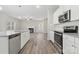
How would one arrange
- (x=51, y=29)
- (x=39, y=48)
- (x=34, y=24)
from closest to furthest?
(x=39, y=48), (x=51, y=29), (x=34, y=24)

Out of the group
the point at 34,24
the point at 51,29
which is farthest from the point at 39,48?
the point at 34,24

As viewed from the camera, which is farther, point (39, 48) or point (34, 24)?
point (34, 24)

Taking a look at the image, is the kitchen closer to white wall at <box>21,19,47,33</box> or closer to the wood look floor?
white wall at <box>21,19,47,33</box>

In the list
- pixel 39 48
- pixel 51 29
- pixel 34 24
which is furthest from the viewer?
pixel 34 24

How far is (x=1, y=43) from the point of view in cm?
223

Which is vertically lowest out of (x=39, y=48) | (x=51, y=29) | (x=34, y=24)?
(x=39, y=48)

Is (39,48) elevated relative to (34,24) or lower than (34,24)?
lower

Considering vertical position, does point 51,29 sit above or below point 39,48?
above

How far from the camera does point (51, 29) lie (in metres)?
6.91

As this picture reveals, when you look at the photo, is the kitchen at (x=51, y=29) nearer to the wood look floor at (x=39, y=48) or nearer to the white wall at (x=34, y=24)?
the white wall at (x=34, y=24)

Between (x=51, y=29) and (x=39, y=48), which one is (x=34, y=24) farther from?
(x=39, y=48)

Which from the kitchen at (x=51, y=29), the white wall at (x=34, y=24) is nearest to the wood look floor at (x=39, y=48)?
the kitchen at (x=51, y=29)
